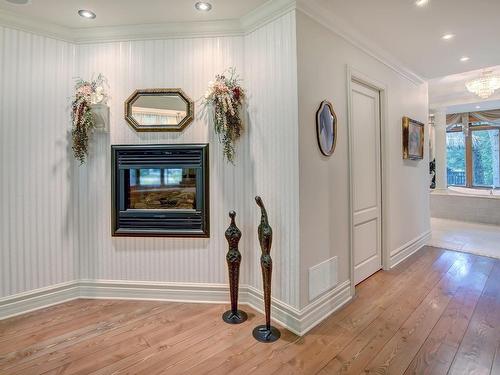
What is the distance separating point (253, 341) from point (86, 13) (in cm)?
307

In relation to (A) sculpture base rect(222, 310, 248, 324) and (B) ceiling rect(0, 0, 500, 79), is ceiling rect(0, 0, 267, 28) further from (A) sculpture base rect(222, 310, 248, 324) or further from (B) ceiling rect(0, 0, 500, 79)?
(A) sculpture base rect(222, 310, 248, 324)

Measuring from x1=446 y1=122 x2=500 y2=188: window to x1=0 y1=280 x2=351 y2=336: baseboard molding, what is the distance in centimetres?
687

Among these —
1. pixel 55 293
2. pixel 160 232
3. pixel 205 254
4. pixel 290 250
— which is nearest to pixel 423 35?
pixel 290 250

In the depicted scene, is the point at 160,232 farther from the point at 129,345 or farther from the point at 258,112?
the point at 258,112

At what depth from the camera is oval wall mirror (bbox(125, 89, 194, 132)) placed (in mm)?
2566

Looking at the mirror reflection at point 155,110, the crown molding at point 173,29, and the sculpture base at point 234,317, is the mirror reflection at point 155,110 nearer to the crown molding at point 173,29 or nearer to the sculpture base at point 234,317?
the crown molding at point 173,29

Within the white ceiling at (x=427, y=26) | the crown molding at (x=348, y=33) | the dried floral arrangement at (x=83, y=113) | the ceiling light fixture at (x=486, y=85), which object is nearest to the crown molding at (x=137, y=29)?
the crown molding at (x=348, y=33)

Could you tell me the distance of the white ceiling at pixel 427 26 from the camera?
2271 mm

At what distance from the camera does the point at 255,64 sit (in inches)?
94.8

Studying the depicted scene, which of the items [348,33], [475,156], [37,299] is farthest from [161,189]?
[475,156]

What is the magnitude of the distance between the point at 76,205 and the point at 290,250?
2143 mm

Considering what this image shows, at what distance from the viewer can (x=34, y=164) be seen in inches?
98.2

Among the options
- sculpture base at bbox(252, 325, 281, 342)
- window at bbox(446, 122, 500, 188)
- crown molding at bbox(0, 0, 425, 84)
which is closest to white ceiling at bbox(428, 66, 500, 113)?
window at bbox(446, 122, 500, 188)

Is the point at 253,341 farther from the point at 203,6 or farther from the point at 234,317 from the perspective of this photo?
the point at 203,6
